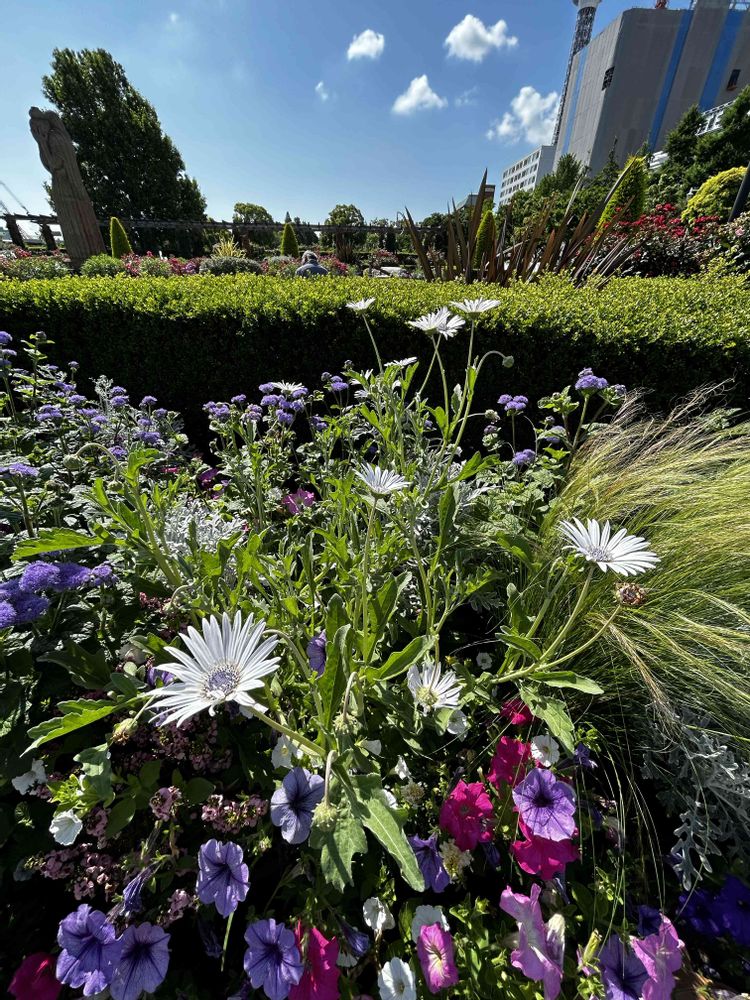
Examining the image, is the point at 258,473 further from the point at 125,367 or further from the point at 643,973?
the point at 125,367

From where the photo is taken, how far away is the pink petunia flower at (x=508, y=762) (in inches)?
45.2

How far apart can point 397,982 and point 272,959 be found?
0.81 ft

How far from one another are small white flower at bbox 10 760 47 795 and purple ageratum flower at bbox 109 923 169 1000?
36cm

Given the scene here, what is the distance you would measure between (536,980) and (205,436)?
3535mm

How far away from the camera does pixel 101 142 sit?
27.4 m

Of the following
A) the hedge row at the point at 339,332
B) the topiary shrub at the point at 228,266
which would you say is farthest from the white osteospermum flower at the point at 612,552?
the topiary shrub at the point at 228,266

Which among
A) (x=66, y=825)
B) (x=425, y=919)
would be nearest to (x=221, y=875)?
(x=66, y=825)

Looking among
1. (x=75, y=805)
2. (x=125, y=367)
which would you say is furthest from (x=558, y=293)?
(x=75, y=805)

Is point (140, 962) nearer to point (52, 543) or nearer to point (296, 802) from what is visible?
point (296, 802)

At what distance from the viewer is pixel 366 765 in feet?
3.12

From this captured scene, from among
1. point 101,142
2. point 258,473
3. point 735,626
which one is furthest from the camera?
point 101,142

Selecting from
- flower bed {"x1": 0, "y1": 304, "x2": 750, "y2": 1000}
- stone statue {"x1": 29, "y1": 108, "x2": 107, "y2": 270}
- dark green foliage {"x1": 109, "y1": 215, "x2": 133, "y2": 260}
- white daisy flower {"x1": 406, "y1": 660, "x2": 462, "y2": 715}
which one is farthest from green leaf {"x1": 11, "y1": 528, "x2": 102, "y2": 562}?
dark green foliage {"x1": 109, "y1": 215, "x2": 133, "y2": 260}

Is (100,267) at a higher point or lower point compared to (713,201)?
lower

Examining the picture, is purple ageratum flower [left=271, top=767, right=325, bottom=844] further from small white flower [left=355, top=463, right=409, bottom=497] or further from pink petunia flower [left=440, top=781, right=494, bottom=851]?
small white flower [left=355, top=463, right=409, bottom=497]
